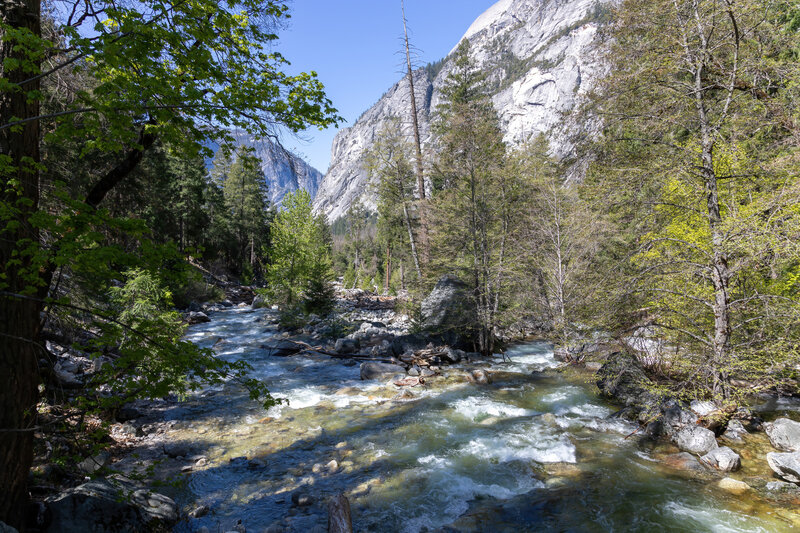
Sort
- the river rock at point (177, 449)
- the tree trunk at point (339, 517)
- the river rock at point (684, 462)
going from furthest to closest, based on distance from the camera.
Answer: the river rock at point (177, 449) → the river rock at point (684, 462) → the tree trunk at point (339, 517)

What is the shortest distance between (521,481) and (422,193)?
14.9 meters

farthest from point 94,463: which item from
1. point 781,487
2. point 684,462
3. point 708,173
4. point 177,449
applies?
point 708,173

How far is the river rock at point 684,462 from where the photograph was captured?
19.8 feet

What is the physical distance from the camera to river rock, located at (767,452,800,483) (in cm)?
541

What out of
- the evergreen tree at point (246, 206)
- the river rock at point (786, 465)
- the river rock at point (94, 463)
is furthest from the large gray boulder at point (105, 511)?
the evergreen tree at point (246, 206)

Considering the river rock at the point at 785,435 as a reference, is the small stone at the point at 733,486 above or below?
below

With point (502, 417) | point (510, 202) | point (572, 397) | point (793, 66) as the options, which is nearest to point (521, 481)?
point (502, 417)

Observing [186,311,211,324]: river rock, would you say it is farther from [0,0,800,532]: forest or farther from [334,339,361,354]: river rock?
[334,339,361,354]: river rock

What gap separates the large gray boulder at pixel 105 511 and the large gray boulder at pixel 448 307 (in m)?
10.2

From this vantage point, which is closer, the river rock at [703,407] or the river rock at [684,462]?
the river rock at [684,462]

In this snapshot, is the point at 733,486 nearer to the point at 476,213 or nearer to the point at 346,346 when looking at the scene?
the point at 476,213

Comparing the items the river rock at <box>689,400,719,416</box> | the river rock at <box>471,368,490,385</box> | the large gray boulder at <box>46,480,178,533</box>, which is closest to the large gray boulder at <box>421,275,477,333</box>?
the river rock at <box>471,368,490,385</box>

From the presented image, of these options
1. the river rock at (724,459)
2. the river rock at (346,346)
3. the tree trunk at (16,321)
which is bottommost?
the river rock at (724,459)

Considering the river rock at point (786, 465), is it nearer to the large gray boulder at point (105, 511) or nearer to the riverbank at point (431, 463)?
the riverbank at point (431, 463)
